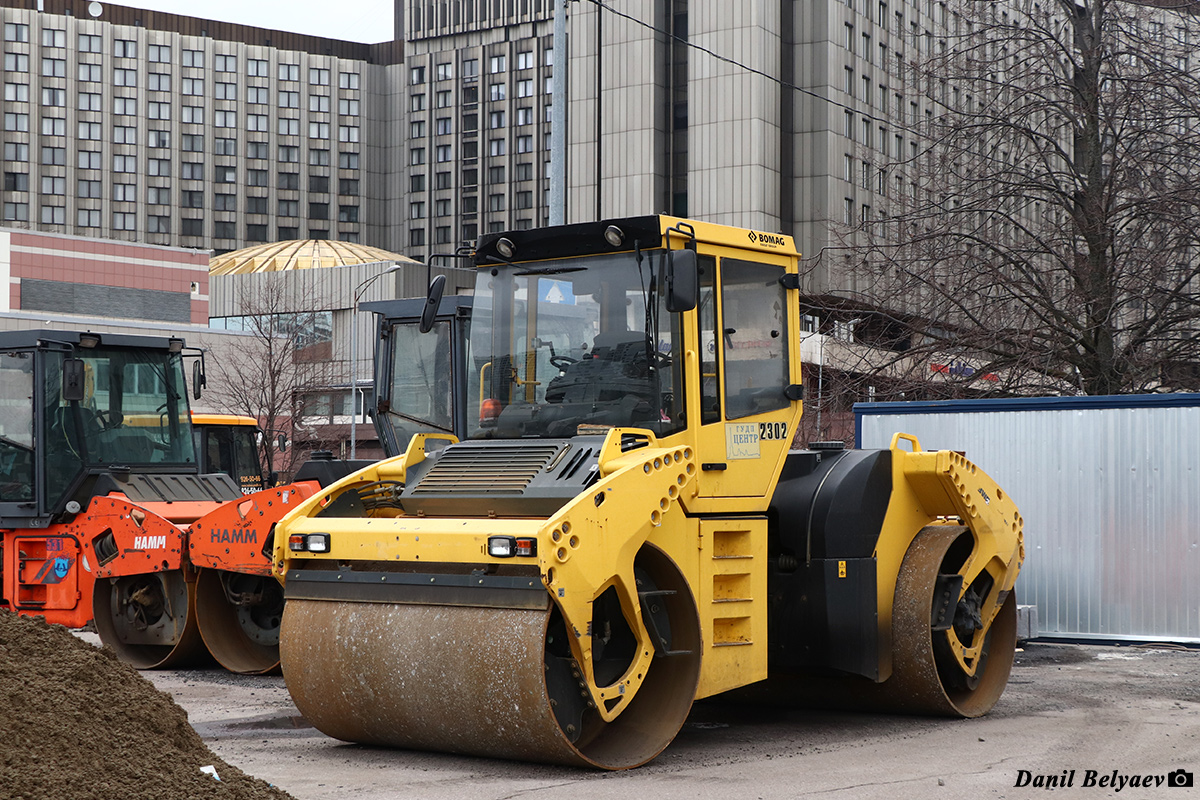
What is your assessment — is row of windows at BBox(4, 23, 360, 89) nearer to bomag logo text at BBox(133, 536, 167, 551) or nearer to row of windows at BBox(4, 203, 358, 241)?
row of windows at BBox(4, 203, 358, 241)

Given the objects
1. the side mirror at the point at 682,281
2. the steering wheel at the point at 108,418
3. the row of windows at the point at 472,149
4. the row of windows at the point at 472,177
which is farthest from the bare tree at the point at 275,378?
the row of windows at the point at 472,149

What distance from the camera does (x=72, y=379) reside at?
12523mm

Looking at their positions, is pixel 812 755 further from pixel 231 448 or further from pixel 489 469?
pixel 231 448

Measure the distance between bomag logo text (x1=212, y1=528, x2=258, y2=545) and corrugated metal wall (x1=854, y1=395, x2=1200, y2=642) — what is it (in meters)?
7.46

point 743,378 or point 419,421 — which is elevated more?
point 743,378

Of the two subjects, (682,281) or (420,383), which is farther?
(420,383)

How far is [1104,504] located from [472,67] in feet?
311

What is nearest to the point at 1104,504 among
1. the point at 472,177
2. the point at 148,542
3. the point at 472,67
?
the point at 148,542

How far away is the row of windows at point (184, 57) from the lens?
99750 mm

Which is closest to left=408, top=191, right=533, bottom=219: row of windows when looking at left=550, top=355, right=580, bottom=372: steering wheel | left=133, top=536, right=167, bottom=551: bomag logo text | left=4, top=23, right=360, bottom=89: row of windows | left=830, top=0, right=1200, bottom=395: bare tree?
left=4, top=23, right=360, bottom=89: row of windows

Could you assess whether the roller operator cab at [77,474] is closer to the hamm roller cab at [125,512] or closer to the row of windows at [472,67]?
the hamm roller cab at [125,512]

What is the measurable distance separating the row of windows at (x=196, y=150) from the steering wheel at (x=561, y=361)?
10100 cm

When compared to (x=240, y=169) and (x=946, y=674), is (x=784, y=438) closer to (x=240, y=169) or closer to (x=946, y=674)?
(x=946, y=674)

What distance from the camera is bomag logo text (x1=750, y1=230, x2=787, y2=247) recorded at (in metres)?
8.91
